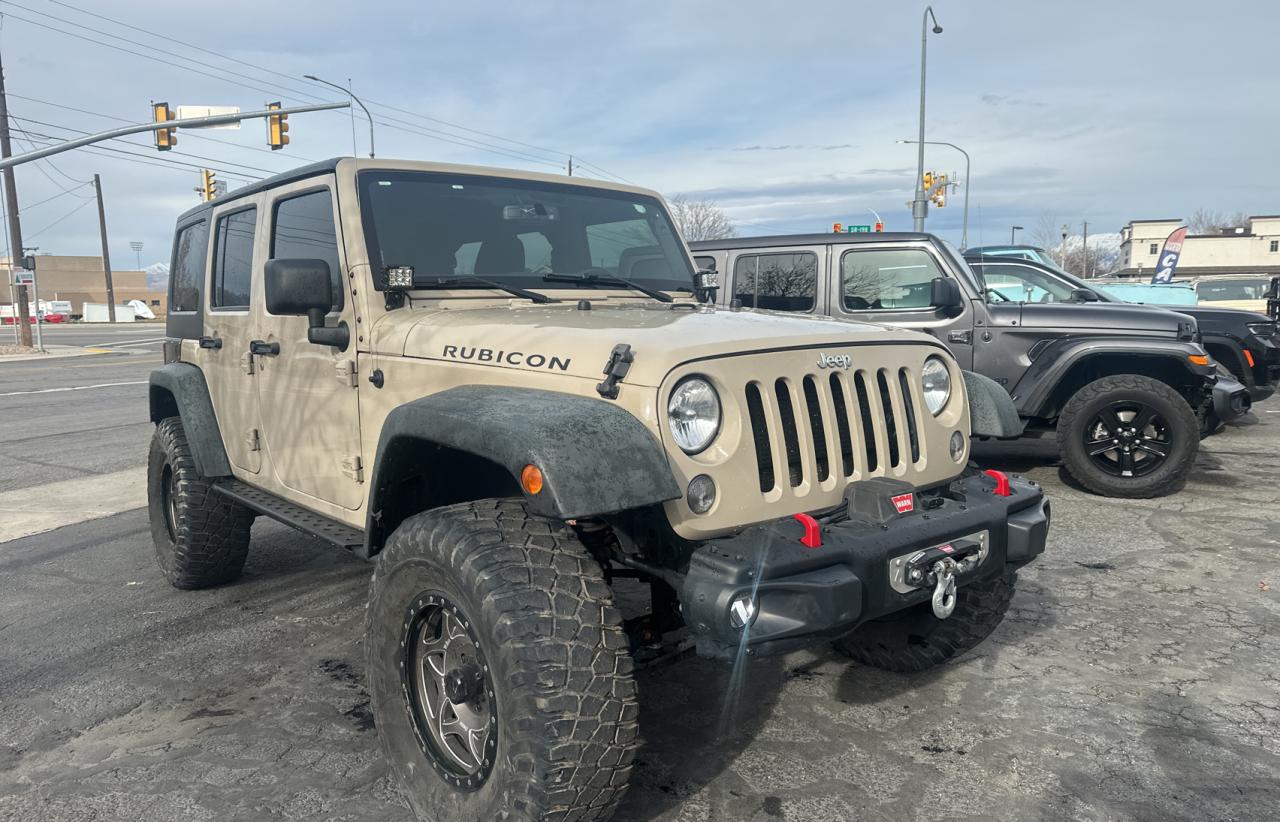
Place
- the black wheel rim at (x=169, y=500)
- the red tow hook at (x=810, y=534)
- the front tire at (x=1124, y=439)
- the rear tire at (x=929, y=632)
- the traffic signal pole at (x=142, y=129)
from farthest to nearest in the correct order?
1. the traffic signal pole at (x=142, y=129)
2. the front tire at (x=1124, y=439)
3. the black wheel rim at (x=169, y=500)
4. the rear tire at (x=929, y=632)
5. the red tow hook at (x=810, y=534)

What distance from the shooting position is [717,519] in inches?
94.6

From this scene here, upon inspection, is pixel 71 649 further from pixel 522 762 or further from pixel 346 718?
pixel 522 762

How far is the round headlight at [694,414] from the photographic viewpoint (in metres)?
2.40

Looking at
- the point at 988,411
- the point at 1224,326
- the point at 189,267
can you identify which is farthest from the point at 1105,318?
the point at 189,267

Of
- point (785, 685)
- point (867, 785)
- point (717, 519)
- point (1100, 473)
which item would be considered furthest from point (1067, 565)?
point (717, 519)

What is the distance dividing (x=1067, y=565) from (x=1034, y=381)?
6.74 ft

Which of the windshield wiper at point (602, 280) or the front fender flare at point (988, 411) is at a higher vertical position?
the windshield wiper at point (602, 280)

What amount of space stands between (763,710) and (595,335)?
1.59 meters

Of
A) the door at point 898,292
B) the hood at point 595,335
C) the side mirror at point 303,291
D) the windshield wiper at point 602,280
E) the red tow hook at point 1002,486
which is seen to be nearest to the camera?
the hood at point 595,335

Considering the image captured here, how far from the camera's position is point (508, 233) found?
360cm

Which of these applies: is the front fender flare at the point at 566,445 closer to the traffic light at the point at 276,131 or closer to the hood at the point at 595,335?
the hood at the point at 595,335

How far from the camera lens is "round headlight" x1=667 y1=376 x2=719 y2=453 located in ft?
7.88

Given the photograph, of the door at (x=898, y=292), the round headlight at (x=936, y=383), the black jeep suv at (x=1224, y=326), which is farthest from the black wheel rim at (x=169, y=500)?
the black jeep suv at (x=1224, y=326)

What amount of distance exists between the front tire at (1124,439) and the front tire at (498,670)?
5290mm
